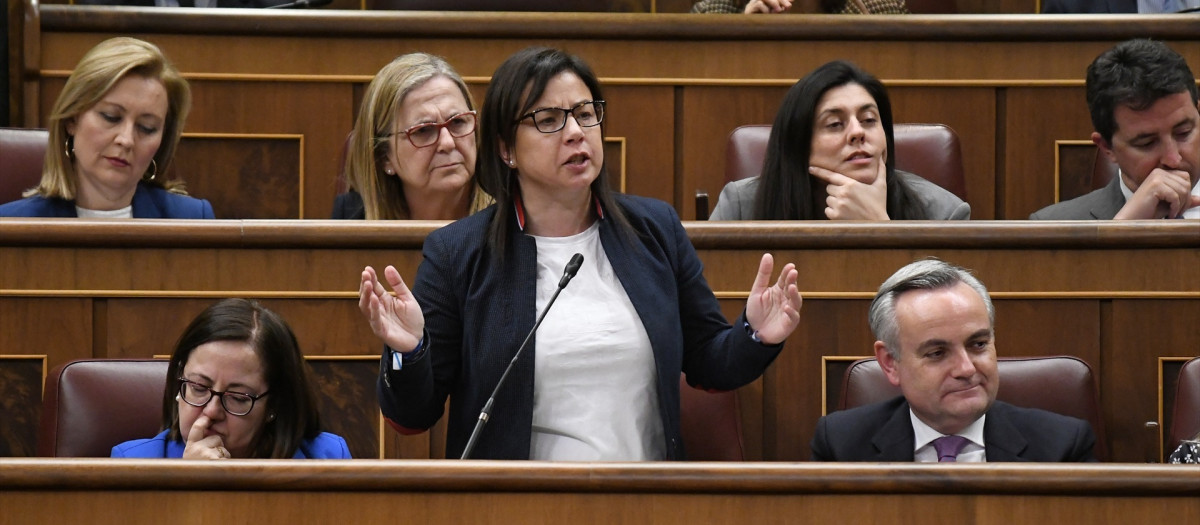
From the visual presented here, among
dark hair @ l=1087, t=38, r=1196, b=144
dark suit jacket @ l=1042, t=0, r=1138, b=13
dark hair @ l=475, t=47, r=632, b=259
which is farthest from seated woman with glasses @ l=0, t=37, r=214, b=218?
dark suit jacket @ l=1042, t=0, r=1138, b=13

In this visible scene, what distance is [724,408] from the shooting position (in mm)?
1000

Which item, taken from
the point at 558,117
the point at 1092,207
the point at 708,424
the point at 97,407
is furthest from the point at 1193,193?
the point at 97,407

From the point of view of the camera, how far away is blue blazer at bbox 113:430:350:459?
890 mm

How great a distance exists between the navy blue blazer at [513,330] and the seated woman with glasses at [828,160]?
1.07ft

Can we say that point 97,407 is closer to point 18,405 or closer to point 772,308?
point 18,405

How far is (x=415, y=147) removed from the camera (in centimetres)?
118

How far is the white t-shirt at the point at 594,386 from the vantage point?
2.80ft

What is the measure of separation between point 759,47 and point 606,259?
25.1 inches

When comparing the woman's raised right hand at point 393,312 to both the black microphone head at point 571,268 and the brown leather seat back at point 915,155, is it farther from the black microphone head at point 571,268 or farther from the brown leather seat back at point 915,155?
the brown leather seat back at point 915,155

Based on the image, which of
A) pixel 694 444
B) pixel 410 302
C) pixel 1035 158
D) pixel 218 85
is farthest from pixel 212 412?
pixel 1035 158

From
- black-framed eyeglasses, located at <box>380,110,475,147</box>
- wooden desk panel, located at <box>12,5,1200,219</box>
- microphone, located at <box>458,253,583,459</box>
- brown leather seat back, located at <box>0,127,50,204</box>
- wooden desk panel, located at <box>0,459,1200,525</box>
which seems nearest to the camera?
wooden desk panel, located at <box>0,459,1200,525</box>

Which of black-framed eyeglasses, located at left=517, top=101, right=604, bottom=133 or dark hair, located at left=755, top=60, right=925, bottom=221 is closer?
black-framed eyeglasses, located at left=517, top=101, right=604, bottom=133

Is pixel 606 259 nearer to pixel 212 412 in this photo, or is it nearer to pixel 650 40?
pixel 212 412

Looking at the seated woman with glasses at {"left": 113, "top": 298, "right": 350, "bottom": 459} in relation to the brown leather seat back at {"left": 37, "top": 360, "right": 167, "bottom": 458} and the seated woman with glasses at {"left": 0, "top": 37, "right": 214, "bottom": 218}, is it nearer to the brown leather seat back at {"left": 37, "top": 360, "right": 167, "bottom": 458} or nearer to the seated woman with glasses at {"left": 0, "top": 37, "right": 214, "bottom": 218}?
the brown leather seat back at {"left": 37, "top": 360, "right": 167, "bottom": 458}
